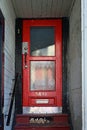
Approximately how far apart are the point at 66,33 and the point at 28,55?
0.79 m

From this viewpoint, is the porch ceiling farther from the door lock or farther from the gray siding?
the door lock

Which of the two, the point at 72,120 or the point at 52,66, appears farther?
the point at 52,66

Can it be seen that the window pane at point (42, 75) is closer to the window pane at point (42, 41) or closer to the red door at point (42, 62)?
the red door at point (42, 62)

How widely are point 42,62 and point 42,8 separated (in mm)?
1002

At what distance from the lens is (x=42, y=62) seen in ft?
19.3

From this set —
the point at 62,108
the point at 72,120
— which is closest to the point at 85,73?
the point at 72,120

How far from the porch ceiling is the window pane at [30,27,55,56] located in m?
0.25

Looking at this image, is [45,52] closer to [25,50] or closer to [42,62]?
[42,62]

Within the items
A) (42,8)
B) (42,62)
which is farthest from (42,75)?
(42,8)

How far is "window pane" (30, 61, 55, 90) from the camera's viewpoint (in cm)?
588

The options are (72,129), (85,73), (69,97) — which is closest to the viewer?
(85,73)

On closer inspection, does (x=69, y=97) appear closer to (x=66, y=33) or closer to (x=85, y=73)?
(x=66, y=33)

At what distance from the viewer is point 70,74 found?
5539 millimetres

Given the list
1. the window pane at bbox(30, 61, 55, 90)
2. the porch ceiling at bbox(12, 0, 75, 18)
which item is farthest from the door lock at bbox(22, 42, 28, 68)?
the porch ceiling at bbox(12, 0, 75, 18)
